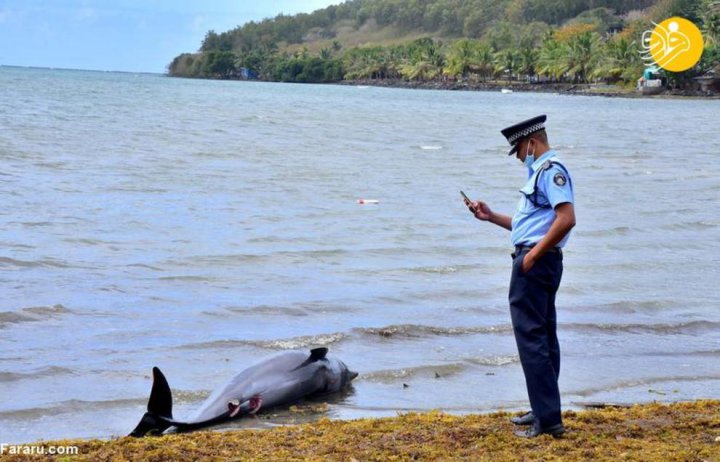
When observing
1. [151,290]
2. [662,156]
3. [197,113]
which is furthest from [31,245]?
[197,113]

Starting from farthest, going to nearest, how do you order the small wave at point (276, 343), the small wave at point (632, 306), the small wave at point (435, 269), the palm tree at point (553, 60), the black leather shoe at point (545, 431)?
the palm tree at point (553, 60), the small wave at point (435, 269), the small wave at point (632, 306), the small wave at point (276, 343), the black leather shoe at point (545, 431)

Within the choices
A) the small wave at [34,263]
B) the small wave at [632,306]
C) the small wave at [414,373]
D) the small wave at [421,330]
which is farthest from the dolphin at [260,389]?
the small wave at [34,263]

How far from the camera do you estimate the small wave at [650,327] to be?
12.0 m

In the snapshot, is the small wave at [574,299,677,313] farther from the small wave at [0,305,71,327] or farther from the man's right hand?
the man's right hand

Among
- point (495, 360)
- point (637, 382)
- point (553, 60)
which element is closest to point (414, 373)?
point (495, 360)

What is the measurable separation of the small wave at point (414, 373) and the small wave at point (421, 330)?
1.40m

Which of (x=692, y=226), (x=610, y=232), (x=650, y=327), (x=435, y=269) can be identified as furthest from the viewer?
(x=692, y=226)

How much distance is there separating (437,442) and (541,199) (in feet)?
5.33

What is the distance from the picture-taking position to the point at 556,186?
21.3 feet

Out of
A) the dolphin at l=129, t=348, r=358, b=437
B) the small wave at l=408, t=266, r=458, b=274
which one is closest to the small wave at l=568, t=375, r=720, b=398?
the dolphin at l=129, t=348, r=358, b=437

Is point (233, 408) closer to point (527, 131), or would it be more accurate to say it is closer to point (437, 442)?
point (437, 442)

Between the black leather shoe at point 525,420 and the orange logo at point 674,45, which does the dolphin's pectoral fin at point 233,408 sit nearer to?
the black leather shoe at point 525,420

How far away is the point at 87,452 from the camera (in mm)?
6500

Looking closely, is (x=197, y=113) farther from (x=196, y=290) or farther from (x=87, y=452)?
(x=87, y=452)
